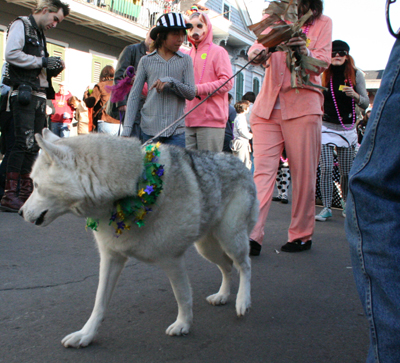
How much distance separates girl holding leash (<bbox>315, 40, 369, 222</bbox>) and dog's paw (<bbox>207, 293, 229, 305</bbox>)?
11.9ft

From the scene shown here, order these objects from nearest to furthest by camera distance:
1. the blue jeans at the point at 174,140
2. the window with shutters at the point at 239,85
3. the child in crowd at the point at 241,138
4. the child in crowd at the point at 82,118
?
1. the blue jeans at the point at 174,140
2. the child in crowd at the point at 241,138
3. the child in crowd at the point at 82,118
4. the window with shutters at the point at 239,85

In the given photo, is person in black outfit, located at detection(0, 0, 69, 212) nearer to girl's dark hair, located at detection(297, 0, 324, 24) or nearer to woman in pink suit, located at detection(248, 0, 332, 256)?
woman in pink suit, located at detection(248, 0, 332, 256)

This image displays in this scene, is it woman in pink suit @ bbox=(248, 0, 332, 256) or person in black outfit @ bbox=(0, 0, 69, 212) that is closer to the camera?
woman in pink suit @ bbox=(248, 0, 332, 256)

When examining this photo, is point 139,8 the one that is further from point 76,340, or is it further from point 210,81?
point 76,340

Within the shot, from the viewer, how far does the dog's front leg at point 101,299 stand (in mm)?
2250

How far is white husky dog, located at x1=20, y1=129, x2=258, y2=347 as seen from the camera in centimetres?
207

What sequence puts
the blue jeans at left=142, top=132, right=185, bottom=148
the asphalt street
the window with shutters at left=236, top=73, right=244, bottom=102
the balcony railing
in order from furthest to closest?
1. the window with shutters at left=236, top=73, right=244, bottom=102
2. the balcony railing
3. the blue jeans at left=142, top=132, right=185, bottom=148
4. the asphalt street

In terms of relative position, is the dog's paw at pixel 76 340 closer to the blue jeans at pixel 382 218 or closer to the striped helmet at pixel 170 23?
the blue jeans at pixel 382 218

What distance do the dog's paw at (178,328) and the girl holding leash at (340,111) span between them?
421cm

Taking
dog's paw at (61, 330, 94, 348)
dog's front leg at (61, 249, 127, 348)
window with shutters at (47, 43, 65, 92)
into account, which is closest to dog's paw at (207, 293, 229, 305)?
dog's front leg at (61, 249, 127, 348)

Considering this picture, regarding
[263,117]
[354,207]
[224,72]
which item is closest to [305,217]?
[263,117]

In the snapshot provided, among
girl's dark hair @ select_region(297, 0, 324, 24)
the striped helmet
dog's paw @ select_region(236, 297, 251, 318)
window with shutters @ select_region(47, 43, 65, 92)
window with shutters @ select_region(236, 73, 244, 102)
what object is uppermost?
window with shutters @ select_region(236, 73, 244, 102)

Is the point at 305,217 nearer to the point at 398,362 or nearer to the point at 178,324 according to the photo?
the point at 178,324

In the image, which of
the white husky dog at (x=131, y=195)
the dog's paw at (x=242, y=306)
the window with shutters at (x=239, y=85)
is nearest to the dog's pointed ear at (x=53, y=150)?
the white husky dog at (x=131, y=195)
